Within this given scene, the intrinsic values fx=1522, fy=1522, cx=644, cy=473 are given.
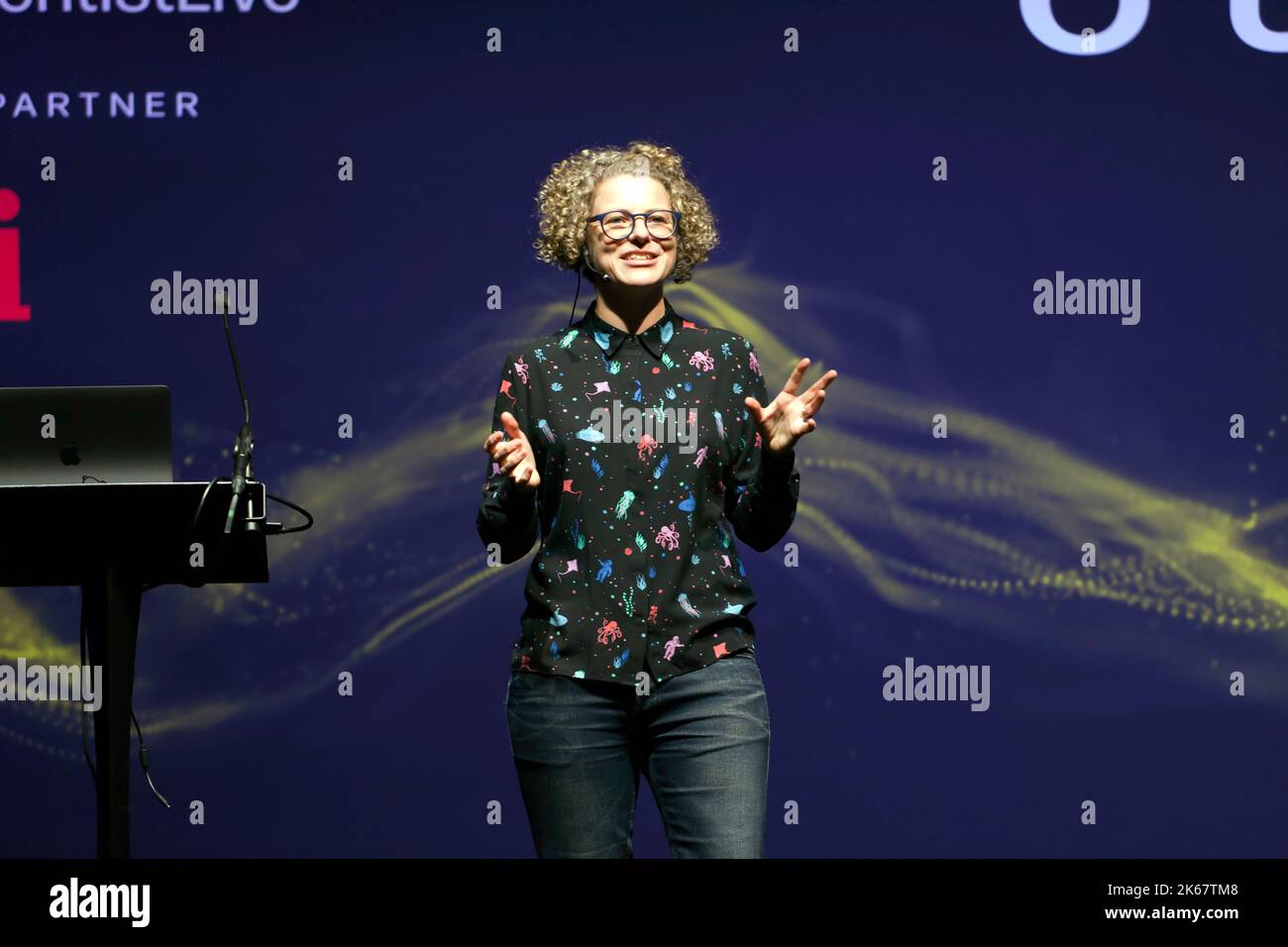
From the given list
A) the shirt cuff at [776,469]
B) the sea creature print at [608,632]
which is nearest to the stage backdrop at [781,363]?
the shirt cuff at [776,469]

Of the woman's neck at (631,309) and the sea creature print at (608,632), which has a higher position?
the woman's neck at (631,309)

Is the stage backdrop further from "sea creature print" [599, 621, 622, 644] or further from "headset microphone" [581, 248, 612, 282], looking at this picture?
"sea creature print" [599, 621, 622, 644]

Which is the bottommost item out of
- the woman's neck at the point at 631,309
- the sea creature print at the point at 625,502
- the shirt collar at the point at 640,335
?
the sea creature print at the point at 625,502

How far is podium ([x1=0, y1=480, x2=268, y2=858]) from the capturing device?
2561mm

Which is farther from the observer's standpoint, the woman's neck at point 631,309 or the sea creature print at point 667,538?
the woman's neck at point 631,309

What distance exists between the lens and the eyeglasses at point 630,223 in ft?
8.06

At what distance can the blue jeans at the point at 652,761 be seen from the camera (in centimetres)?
227

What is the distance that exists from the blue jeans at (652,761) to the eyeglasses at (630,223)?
2.28 feet

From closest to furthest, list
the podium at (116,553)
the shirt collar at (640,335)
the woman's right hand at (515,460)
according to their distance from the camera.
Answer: the woman's right hand at (515,460), the shirt collar at (640,335), the podium at (116,553)

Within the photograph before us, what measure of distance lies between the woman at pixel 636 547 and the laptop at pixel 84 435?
72 cm

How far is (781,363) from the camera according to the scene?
→ 4.16 meters

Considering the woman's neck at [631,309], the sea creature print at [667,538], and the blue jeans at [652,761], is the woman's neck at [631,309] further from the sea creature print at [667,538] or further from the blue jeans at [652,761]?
the blue jeans at [652,761]

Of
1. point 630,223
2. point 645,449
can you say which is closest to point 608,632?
point 645,449

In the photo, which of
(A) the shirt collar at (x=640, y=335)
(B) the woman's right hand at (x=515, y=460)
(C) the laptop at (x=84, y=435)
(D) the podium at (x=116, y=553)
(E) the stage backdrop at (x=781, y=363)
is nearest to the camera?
(B) the woman's right hand at (x=515, y=460)
